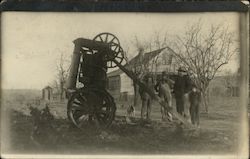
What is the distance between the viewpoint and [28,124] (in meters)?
1.14

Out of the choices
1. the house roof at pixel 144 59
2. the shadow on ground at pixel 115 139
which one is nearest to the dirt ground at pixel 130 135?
the shadow on ground at pixel 115 139

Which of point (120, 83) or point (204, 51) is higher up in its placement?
point (204, 51)

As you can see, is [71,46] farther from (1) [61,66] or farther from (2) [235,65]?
(2) [235,65]

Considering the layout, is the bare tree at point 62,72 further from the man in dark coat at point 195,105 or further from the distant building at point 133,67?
the man in dark coat at point 195,105

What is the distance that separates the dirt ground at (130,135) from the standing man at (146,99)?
18mm

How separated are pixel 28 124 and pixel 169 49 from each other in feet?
1.59

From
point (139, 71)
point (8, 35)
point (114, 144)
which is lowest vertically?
point (114, 144)

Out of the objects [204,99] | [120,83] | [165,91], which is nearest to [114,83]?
[120,83]

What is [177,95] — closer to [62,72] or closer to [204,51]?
[204,51]

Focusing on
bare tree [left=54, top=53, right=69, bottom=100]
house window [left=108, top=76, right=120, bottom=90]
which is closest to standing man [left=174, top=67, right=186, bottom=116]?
house window [left=108, top=76, right=120, bottom=90]

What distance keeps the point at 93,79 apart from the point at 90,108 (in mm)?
89

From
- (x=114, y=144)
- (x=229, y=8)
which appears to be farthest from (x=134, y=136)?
(x=229, y=8)

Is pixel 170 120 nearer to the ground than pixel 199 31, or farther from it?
nearer to the ground

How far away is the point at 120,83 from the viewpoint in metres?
1.14
